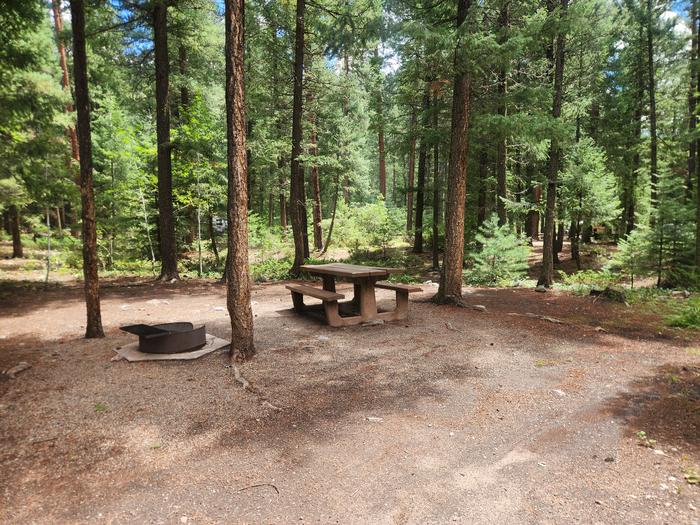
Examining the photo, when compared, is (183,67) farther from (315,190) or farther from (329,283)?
(329,283)

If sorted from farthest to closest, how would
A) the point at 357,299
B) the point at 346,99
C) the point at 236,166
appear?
the point at 346,99 → the point at 357,299 → the point at 236,166

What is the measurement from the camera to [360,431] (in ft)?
13.0

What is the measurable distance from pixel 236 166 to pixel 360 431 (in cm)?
376

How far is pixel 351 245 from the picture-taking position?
2170cm

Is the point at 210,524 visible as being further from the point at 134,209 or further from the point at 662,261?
the point at 134,209

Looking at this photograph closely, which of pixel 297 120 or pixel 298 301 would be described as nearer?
pixel 298 301

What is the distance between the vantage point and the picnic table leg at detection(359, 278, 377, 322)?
7.94 m

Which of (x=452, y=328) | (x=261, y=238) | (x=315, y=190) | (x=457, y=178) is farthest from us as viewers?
(x=315, y=190)

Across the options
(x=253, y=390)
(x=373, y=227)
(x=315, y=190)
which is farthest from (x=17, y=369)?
(x=315, y=190)

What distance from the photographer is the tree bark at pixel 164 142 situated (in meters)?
12.5

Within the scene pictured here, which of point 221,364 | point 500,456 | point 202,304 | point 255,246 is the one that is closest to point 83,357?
point 221,364

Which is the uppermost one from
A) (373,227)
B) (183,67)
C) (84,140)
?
(183,67)

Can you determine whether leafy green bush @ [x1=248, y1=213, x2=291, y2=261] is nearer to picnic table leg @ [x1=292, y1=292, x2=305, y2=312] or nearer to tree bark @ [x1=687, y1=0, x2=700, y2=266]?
picnic table leg @ [x1=292, y1=292, x2=305, y2=312]

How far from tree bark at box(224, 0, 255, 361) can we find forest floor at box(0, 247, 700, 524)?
1.02 metres
